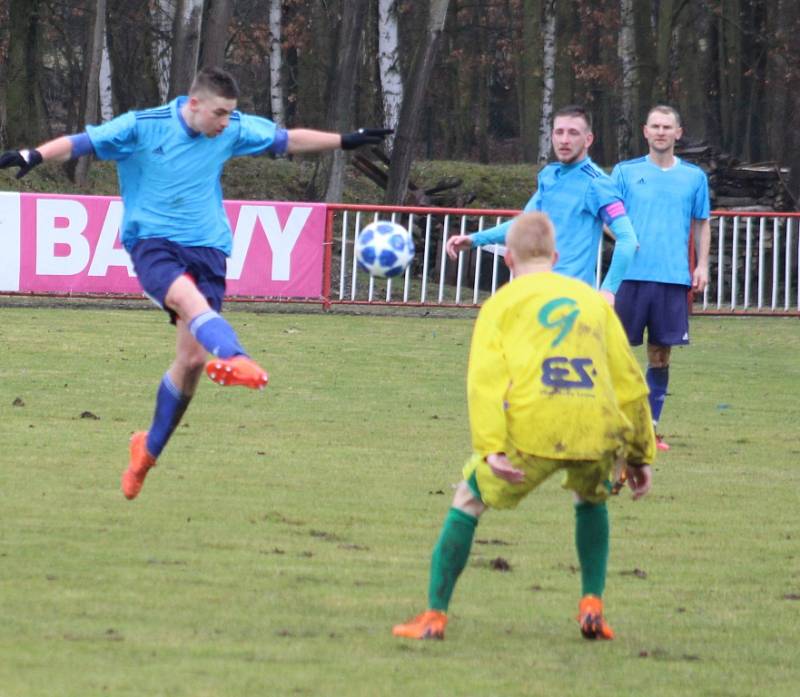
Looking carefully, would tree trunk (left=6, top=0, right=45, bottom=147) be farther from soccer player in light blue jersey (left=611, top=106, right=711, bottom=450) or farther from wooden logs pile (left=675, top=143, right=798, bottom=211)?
soccer player in light blue jersey (left=611, top=106, right=711, bottom=450)

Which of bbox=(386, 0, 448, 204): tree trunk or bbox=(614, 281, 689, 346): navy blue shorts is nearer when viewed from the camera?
bbox=(614, 281, 689, 346): navy blue shorts

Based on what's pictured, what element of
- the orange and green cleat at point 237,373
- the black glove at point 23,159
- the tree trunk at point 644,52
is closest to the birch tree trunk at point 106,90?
the tree trunk at point 644,52

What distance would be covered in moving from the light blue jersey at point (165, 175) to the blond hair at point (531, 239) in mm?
3025

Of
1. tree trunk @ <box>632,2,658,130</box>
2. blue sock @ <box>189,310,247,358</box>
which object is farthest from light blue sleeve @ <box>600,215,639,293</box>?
tree trunk @ <box>632,2,658,130</box>

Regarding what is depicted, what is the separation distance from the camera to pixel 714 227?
25594 mm

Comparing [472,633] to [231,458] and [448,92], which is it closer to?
[231,458]

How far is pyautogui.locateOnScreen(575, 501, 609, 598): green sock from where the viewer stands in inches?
229

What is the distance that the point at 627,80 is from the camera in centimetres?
3759

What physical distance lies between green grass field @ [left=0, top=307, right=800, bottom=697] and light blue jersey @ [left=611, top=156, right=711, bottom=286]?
122 centimetres

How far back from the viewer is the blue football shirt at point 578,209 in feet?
30.3

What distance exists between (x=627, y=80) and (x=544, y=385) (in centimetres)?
3311

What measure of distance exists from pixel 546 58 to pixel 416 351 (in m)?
27.1

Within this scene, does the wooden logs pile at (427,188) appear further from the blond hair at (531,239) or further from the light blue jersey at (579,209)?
the blond hair at (531,239)

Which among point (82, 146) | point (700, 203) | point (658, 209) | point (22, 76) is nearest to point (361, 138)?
point (82, 146)
